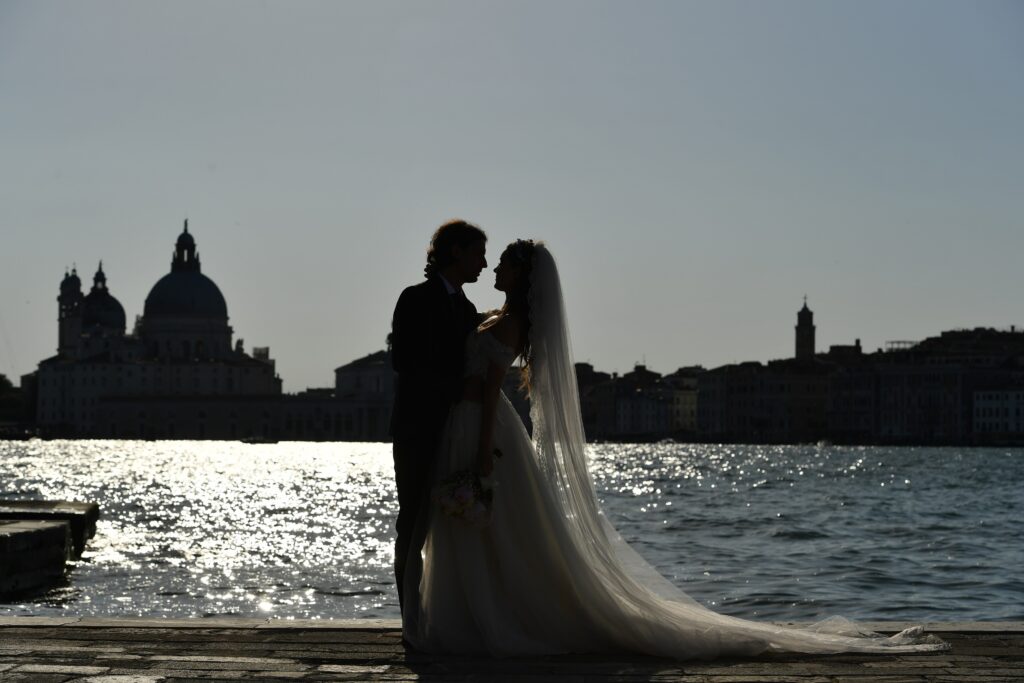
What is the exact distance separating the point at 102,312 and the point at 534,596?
482 feet

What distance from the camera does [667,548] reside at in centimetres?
2053

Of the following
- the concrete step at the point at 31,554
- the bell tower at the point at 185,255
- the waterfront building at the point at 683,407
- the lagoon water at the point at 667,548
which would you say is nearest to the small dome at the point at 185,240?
the bell tower at the point at 185,255

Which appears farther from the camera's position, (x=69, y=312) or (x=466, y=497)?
(x=69, y=312)

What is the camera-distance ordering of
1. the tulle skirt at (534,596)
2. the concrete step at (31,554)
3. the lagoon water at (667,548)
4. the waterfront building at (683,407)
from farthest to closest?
the waterfront building at (683,407)
the concrete step at (31,554)
the lagoon water at (667,548)
the tulle skirt at (534,596)

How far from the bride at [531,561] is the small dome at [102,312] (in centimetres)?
14451

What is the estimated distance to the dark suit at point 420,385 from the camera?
5875 mm

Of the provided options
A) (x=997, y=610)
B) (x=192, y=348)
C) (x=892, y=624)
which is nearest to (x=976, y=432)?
(x=192, y=348)

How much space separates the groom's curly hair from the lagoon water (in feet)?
2.62

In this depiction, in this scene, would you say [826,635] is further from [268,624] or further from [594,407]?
[594,407]

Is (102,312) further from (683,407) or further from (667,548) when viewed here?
(667,548)

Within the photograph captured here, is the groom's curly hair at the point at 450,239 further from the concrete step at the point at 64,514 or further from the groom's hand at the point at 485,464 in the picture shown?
the concrete step at the point at 64,514

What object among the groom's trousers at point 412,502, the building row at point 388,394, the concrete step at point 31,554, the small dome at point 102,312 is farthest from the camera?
the small dome at point 102,312

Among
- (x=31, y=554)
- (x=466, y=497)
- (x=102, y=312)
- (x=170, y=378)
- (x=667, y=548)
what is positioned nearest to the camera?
(x=466, y=497)

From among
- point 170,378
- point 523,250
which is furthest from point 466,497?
point 170,378
